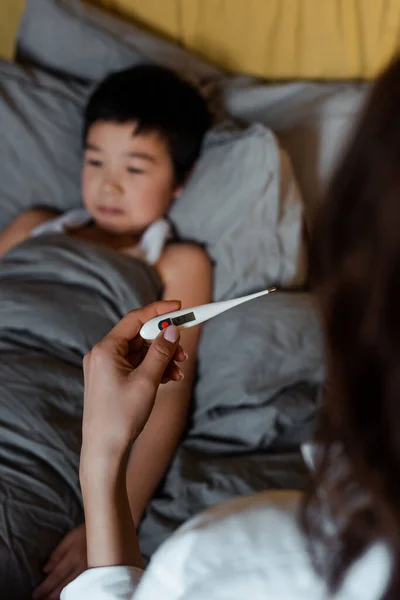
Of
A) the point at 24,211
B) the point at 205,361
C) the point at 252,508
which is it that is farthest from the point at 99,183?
the point at 252,508

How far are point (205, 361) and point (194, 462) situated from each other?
19 centimetres

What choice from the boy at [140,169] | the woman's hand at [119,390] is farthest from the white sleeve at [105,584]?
the boy at [140,169]

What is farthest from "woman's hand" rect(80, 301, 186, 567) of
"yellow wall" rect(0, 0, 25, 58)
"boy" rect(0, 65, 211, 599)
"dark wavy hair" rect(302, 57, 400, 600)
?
"yellow wall" rect(0, 0, 25, 58)

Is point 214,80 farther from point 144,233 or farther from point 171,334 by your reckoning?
point 171,334

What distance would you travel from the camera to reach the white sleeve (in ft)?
1.91

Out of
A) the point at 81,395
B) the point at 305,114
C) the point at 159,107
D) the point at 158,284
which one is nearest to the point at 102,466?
the point at 81,395

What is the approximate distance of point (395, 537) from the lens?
381 mm

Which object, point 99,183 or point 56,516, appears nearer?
point 56,516

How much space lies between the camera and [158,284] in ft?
4.02

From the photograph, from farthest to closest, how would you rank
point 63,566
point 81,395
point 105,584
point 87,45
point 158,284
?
point 87,45 → point 158,284 → point 81,395 → point 63,566 → point 105,584

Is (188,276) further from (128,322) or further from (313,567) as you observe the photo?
(313,567)

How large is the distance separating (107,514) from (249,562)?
23cm

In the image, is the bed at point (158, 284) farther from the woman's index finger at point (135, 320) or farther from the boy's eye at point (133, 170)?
the woman's index finger at point (135, 320)

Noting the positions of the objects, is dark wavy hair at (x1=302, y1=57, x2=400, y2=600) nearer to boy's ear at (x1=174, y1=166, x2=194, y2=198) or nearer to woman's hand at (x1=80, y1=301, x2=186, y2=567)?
woman's hand at (x1=80, y1=301, x2=186, y2=567)
